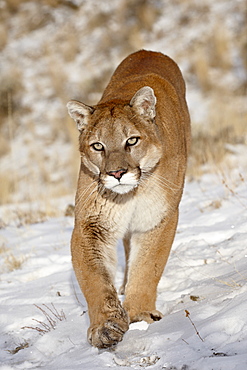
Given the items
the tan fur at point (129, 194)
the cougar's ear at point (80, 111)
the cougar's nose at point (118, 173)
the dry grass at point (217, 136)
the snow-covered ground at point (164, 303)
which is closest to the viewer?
the snow-covered ground at point (164, 303)

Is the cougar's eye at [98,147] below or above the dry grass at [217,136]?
above

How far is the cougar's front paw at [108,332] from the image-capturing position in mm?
3215

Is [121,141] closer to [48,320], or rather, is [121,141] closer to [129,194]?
[129,194]

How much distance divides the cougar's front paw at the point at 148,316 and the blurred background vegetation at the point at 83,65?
664 cm

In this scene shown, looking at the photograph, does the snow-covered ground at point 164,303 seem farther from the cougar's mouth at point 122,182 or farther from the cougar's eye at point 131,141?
the cougar's eye at point 131,141

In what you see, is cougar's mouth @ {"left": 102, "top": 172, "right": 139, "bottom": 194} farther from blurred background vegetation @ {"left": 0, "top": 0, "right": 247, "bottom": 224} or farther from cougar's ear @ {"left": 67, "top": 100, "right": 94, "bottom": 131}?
blurred background vegetation @ {"left": 0, "top": 0, "right": 247, "bottom": 224}

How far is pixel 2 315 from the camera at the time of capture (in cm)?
419

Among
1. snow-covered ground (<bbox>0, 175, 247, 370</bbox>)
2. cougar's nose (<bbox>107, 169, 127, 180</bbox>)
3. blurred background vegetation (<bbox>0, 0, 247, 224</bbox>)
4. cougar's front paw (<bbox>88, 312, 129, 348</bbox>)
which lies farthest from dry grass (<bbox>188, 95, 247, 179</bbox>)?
cougar's front paw (<bbox>88, 312, 129, 348</bbox>)

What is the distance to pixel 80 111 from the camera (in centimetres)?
433

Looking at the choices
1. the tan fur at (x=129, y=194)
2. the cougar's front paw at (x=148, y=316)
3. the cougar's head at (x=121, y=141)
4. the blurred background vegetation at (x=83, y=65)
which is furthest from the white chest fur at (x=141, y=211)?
the blurred background vegetation at (x=83, y=65)

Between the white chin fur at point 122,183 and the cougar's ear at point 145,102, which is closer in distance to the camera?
the white chin fur at point 122,183

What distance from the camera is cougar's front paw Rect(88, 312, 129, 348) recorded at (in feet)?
10.5

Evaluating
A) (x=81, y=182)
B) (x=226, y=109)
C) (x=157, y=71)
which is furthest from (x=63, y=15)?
(x=81, y=182)

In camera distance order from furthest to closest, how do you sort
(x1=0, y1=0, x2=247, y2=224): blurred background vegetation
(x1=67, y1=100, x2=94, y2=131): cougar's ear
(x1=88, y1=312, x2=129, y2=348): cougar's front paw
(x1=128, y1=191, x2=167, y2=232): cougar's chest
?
(x1=0, y1=0, x2=247, y2=224): blurred background vegetation → (x1=67, y1=100, x2=94, y2=131): cougar's ear → (x1=128, y1=191, x2=167, y2=232): cougar's chest → (x1=88, y1=312, x2=129, y2=348): cougar's front paw
